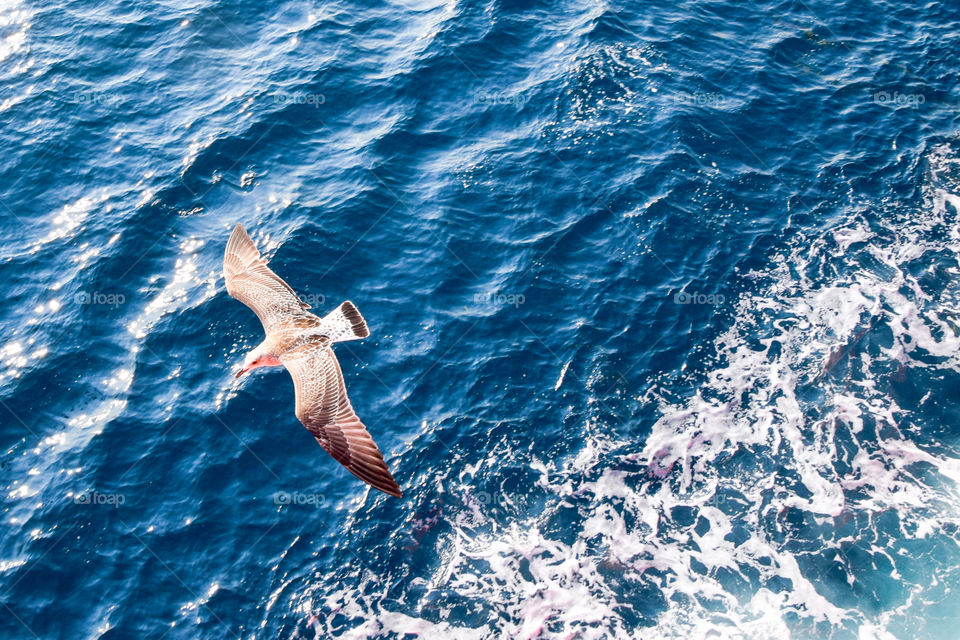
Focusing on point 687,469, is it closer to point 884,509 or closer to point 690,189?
point 884,509

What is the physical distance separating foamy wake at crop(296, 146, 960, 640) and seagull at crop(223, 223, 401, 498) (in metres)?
3.54

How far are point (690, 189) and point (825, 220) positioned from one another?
15.3ft

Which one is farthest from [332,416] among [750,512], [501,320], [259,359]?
[750,512]

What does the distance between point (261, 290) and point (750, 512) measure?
14.9 meters

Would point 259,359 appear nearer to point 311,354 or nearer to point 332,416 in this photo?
point 311,354

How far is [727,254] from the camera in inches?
956

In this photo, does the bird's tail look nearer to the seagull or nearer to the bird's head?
the seagull

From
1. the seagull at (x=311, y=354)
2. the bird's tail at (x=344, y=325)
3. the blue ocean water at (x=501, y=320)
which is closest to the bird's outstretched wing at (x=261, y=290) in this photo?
the seagull at (x=311, y=354)

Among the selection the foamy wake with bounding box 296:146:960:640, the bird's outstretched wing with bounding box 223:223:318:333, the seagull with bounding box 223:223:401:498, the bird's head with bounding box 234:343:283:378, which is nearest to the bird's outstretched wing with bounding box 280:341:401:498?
the seagull with bounding box 223:223:401:498

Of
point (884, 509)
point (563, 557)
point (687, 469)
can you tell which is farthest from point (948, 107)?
point (563, 557)

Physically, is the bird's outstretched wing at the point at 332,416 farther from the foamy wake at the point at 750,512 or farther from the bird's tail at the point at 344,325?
the foamy wake at the point at 750,512

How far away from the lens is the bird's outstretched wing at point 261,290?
20609 mm

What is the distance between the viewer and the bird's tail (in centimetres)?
1927

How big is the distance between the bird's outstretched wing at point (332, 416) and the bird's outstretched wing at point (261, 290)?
1422mm
